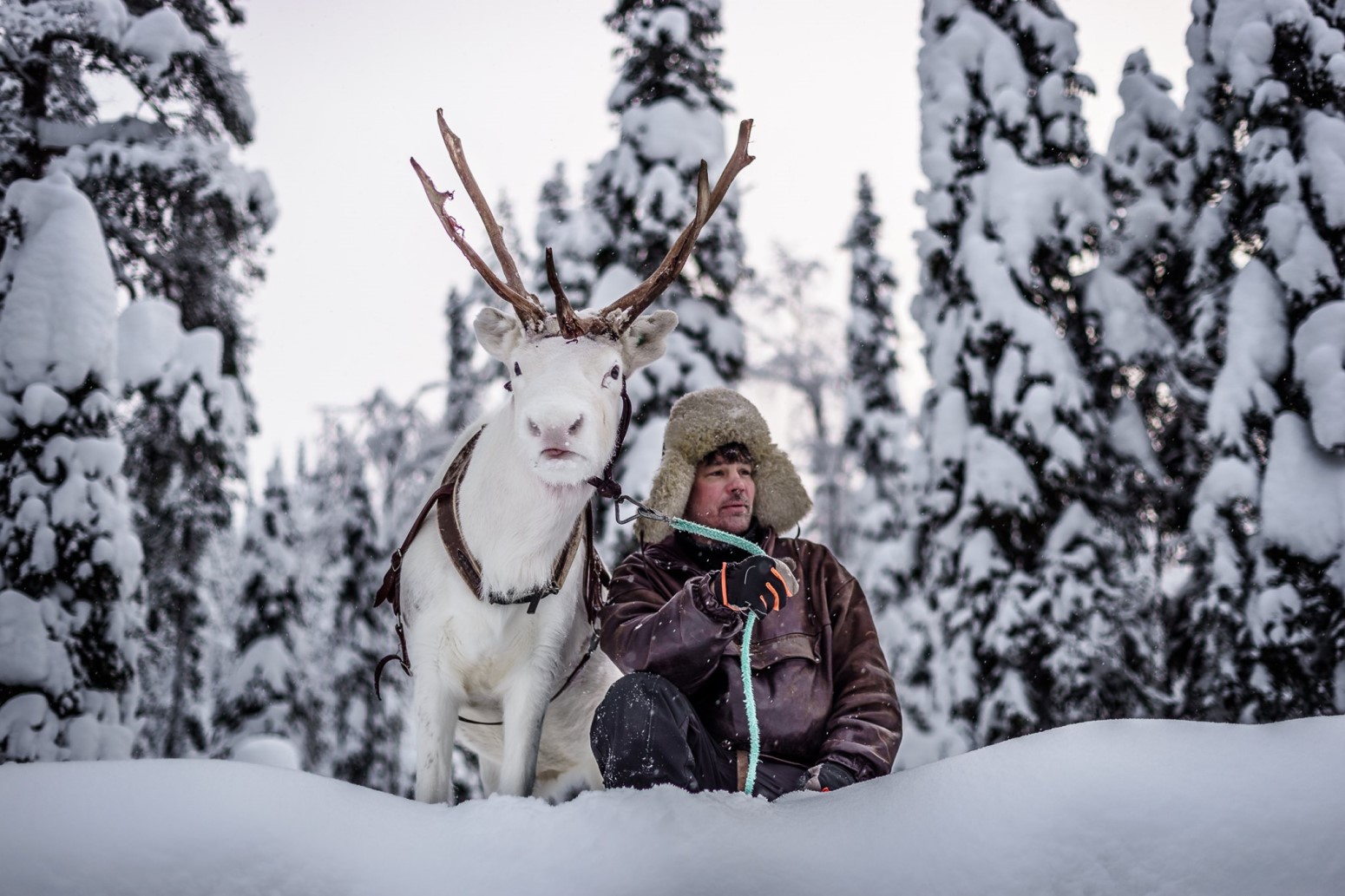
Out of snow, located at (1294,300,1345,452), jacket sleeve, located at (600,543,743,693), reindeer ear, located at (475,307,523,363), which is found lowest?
jacket sleeve, located at (600,543,743,693)

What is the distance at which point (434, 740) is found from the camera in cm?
325

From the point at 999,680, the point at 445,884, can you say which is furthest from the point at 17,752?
the point at 999,680

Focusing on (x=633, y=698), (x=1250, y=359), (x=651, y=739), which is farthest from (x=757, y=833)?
(x=1250, y=359)

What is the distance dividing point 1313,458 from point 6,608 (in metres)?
10.6

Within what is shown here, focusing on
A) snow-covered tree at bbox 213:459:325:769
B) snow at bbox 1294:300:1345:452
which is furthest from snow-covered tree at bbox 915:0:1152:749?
snow-covered tree at bbox 213:459:325:769

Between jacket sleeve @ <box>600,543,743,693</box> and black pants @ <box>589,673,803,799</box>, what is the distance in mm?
68

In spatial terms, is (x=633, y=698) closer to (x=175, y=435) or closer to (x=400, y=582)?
(x=400, y=582)

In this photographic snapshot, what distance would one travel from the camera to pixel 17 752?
21.7 feet

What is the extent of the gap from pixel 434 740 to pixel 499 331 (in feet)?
4.95

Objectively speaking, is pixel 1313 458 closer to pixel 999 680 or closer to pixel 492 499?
pixel 999 680

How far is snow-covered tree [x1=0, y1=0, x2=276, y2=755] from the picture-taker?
763cm

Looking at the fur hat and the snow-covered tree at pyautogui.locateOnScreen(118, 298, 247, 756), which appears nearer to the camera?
the fur hat

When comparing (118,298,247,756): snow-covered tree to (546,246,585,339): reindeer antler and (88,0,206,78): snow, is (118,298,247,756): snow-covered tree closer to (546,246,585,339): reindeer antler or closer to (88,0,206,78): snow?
(88,0,206,78): snow

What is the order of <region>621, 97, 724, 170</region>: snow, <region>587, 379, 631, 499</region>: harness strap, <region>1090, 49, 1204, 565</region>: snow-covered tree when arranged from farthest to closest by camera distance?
<region>621, 97, 724, 170</region>: snow, <region>1090, 49, 1204, 565</region>: snow-covered tree, <region>587, 379, 631, 499</region>: harness strap
